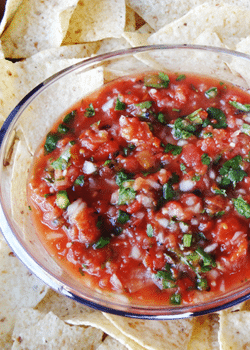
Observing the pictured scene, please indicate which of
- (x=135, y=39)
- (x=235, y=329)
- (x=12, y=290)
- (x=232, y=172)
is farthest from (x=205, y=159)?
(x=12, y=290)

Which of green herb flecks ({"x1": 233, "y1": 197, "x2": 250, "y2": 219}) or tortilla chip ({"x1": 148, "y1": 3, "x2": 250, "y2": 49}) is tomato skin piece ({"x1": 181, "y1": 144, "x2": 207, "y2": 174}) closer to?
green herb flecks ({"x1": 233, "y1": 197, "x2": 250, "y2": 219})

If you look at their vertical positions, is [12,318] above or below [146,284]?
below

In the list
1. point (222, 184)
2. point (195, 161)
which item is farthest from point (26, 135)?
point (222, 184)

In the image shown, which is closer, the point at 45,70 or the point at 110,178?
the point at 110,178

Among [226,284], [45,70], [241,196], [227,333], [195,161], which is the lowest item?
[227,333]

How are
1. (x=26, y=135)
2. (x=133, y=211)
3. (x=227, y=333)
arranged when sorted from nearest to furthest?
(x=133, y=211), (x=227, y=333), (x=26, y=135)

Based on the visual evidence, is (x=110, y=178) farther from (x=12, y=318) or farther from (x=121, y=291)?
(x=12, y=318)
